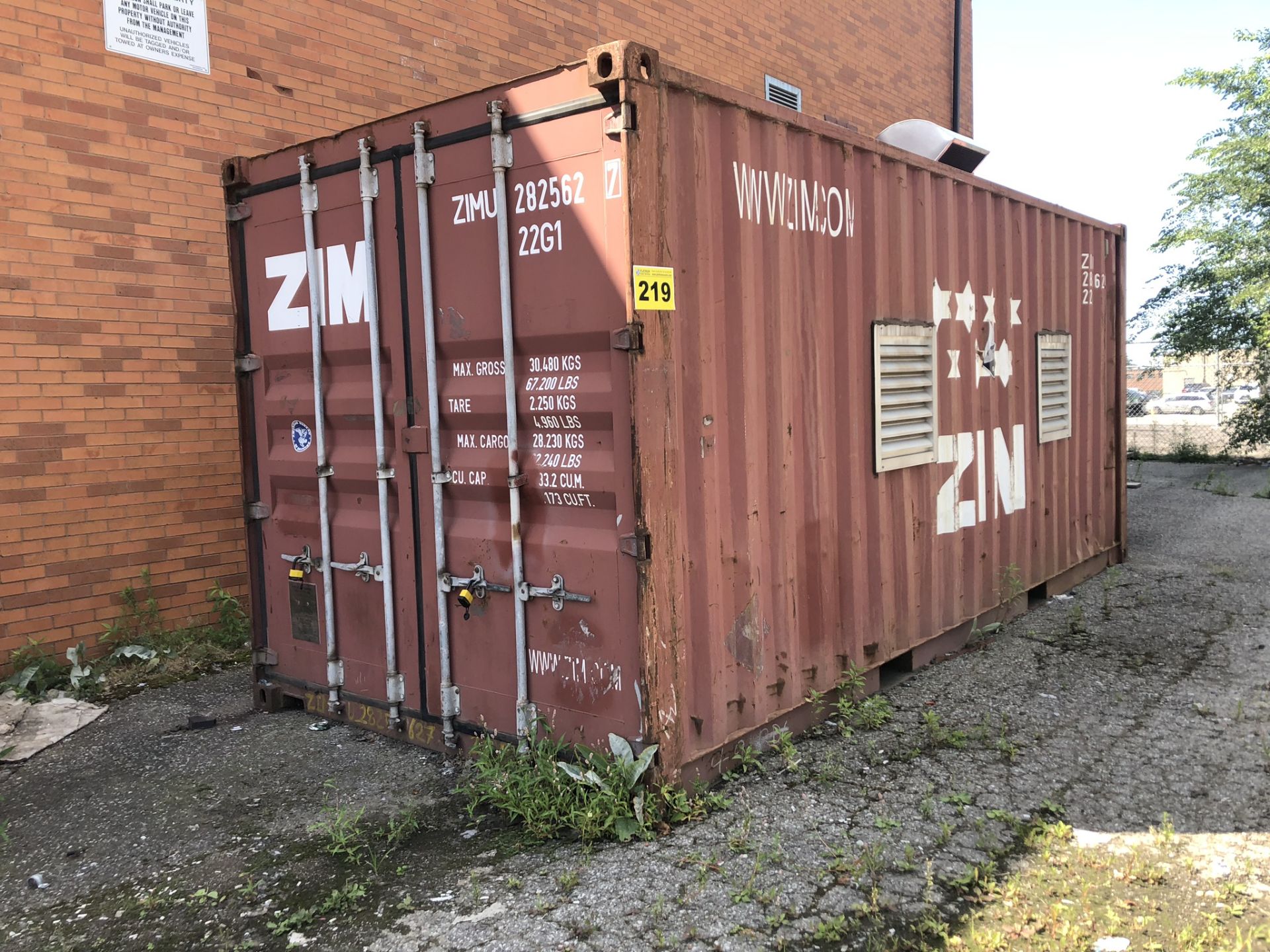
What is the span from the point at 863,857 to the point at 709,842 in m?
0.55

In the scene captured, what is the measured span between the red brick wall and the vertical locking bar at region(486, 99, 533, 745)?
10.5 ft

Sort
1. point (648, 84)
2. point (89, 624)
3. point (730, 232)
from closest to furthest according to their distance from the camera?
point (648, 84) < point (730, 232) < point (89, 624)

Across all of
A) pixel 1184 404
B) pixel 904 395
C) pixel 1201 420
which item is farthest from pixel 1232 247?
pixel 1184 404

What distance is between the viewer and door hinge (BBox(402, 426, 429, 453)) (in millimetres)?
4277

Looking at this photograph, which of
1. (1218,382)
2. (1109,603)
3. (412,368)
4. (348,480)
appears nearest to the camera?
(412,368)

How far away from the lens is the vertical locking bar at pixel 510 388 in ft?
12.7

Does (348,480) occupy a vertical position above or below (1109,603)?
above

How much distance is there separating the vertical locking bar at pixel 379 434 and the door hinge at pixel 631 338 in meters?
1.38

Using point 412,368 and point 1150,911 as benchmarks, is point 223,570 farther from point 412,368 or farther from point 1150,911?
point 1150,911

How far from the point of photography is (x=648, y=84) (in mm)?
3557

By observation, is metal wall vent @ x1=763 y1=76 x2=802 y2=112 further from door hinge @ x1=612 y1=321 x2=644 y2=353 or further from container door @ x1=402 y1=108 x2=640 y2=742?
door hinge @ x1=612 y1=321 x2=644 y2=353

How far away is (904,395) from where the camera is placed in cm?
522

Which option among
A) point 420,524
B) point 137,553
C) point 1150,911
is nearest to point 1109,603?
Result: point 1150,911

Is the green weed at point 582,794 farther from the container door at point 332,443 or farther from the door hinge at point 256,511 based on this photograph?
the door hinge at point 256,511
